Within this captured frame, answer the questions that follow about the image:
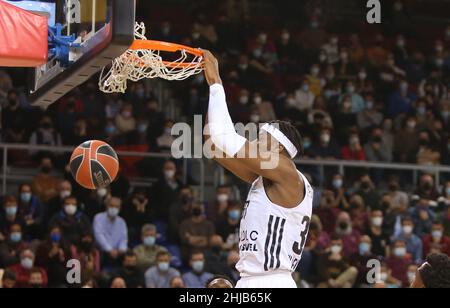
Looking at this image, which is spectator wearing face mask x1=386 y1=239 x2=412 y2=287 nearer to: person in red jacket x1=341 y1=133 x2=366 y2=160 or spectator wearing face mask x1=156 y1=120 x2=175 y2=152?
person in red jacket x1=341 y1=133 x2=366 y2=160

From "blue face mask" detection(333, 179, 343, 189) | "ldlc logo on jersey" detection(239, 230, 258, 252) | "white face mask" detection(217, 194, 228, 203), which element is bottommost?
"white face mask" detection(217, 194, 228, 203)

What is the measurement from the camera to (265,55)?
15266mm

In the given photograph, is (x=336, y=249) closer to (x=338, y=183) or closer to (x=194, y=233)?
(x=338, y=183)

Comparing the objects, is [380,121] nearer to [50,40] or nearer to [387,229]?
[387,229]

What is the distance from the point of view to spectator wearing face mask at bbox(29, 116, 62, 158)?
41.2ft

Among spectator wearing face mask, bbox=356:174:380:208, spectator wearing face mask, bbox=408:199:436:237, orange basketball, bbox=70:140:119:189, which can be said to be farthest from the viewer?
spectator wearing face mask, bbox=356:174:380:208

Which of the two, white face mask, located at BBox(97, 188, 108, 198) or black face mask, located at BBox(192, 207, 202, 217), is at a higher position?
white face mask, located at BBox(97, 188, 108, 198)

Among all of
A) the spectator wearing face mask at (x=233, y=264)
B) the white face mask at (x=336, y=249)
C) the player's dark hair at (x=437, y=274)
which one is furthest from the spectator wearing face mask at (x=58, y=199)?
the player's dark hair at (x=437, y=274)

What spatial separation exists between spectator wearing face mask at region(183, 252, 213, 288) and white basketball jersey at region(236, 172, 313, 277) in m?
5.70

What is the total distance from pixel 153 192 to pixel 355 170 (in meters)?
2.99

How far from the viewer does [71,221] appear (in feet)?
37.2

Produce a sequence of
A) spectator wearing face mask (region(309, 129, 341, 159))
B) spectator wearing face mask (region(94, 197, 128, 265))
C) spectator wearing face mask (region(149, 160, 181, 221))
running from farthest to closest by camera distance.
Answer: spectator wearing face mask (region(309, 129, 341, 159)) → spectator wearing face mask (region(149, 160, 181, 221)) → spectator wearing face mask (region(94, 197, 128, 265))

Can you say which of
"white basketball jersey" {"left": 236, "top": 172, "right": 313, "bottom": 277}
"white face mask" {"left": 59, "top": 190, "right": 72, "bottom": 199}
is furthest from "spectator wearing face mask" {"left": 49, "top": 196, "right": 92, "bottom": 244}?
"white basketball jersey" {"left": 236, "top": 172, "right": 313, "bottom": 277}

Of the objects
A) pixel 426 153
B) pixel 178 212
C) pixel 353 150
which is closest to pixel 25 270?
pixel 178 212
